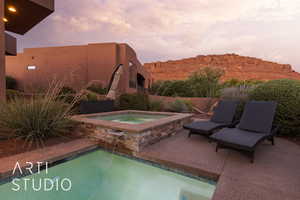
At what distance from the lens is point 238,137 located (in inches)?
99.8

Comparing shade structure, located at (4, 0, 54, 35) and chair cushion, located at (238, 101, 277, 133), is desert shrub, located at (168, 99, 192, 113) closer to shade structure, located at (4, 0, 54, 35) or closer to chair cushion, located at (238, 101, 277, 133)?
chair cushion, located at (238, 101, 277, 133)

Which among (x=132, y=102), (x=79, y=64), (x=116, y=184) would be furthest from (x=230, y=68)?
(x=116, y=184)

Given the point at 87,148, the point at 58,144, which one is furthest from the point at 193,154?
the point at 58,144

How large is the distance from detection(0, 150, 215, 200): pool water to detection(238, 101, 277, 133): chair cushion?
69.3 inches

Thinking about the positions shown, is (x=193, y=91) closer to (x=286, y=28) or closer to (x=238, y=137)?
(x=286, y=28)

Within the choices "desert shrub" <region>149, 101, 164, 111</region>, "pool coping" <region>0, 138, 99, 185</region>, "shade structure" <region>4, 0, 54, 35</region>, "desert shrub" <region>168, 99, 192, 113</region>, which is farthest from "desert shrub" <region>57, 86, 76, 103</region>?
"desert shrub" <region>168, 99, 192, 113</region>

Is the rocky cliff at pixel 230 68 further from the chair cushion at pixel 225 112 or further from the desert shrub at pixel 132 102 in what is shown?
the chair cushion at pixel 225 112

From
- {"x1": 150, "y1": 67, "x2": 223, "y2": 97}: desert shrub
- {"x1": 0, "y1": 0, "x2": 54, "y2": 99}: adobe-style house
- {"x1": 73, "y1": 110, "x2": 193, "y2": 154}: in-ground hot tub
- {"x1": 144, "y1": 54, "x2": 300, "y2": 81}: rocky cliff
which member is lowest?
{"x1": 73, "y1": 110, "x2": 193, "y2": 154}: in-ground hot tub

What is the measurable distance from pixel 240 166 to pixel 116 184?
1950mm

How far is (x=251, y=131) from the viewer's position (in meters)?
2.91

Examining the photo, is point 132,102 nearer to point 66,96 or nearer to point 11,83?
point 66,96

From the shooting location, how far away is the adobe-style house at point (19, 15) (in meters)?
4.21

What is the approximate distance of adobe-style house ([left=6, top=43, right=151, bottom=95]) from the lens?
37.8ft

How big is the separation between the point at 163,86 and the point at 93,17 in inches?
391
